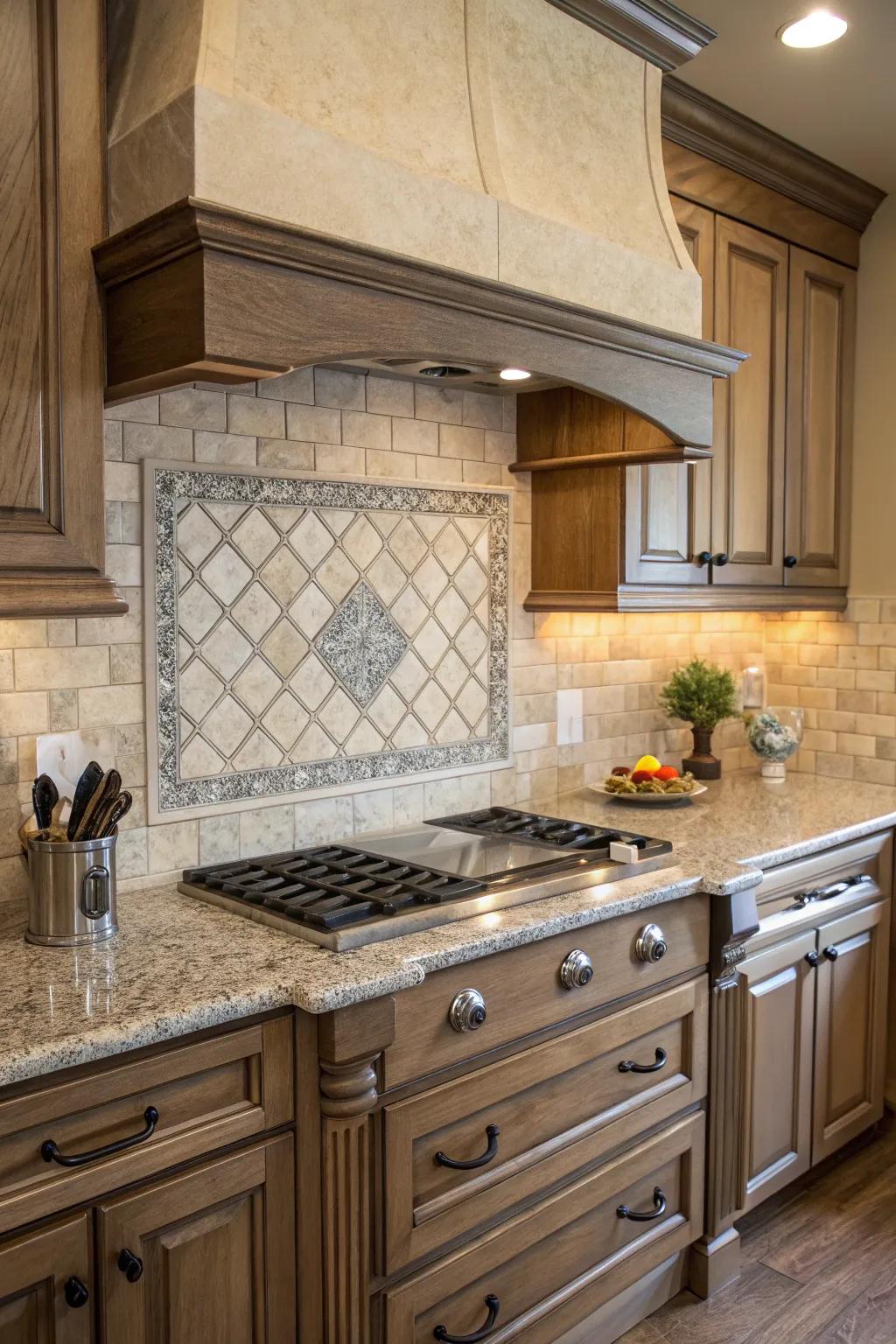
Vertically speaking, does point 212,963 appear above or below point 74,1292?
above

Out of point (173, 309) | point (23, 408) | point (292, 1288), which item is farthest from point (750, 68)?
point (292, 1288)

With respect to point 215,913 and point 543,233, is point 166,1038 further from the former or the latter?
point 543,233

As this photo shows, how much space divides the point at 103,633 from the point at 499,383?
3.54 feet

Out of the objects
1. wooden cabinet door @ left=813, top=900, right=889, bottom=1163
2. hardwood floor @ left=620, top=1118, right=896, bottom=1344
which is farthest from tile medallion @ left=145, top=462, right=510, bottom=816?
hardwood floor @ left=620, top=1118, right=896, bottom=1344

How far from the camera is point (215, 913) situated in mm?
1934

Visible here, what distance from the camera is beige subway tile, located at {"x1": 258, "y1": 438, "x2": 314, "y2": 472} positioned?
2.22 m

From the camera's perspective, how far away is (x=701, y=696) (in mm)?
3152

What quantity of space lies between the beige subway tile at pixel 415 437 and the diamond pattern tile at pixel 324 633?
124mm

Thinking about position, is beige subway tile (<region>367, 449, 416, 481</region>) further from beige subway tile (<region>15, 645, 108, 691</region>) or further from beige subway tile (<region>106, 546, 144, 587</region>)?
beige subway tile (<region>15, 645, 108, 691</region>)

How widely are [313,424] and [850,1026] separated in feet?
6.78

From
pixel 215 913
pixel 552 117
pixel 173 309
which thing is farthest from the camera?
pixel 552 117

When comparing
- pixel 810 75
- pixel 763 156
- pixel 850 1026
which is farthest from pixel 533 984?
pixel 763 156

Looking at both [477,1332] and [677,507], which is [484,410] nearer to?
[677,507]

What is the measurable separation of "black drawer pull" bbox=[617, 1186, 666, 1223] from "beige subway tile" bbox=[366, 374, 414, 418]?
174 centimetres
